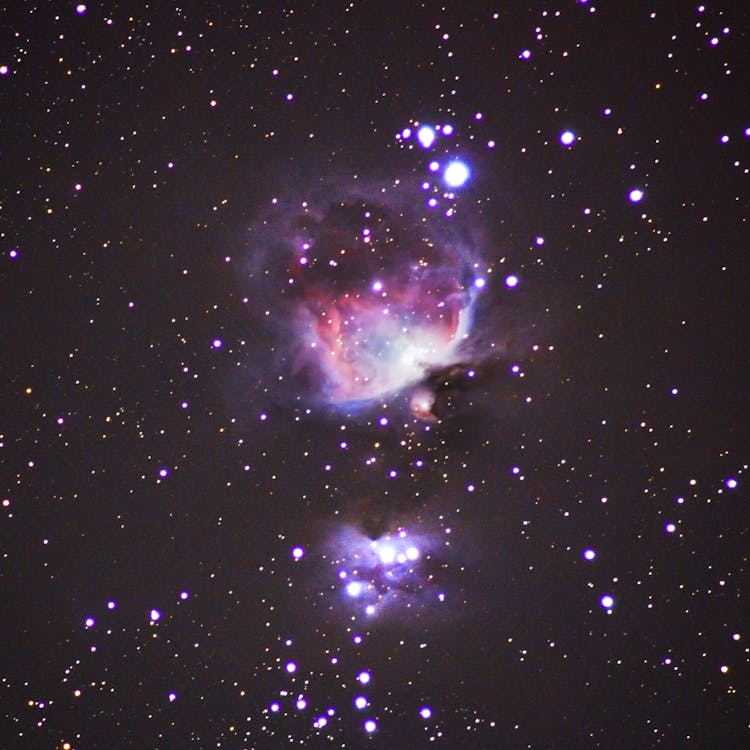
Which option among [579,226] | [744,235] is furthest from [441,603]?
[744,235]

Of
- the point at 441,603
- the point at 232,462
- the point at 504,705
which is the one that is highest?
the point at 232,462

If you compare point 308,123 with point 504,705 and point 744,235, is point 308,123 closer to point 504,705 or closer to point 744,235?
point 744,235

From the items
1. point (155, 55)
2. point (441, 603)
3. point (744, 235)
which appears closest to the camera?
point (155, 55)

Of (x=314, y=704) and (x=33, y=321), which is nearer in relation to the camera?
(x=33, y=321)

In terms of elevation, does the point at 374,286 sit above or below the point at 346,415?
above

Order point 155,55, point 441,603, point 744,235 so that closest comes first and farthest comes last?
point 155,55, point 744,235, point 441,603

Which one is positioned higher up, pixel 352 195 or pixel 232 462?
pixel 352 195

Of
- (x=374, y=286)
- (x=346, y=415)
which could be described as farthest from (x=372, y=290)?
(x=346, y=415)

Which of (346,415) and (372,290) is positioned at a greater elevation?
(372,290)

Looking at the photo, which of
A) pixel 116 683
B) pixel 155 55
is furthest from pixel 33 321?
pixel 116 683

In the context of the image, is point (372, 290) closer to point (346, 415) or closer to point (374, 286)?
point (374, 286)
